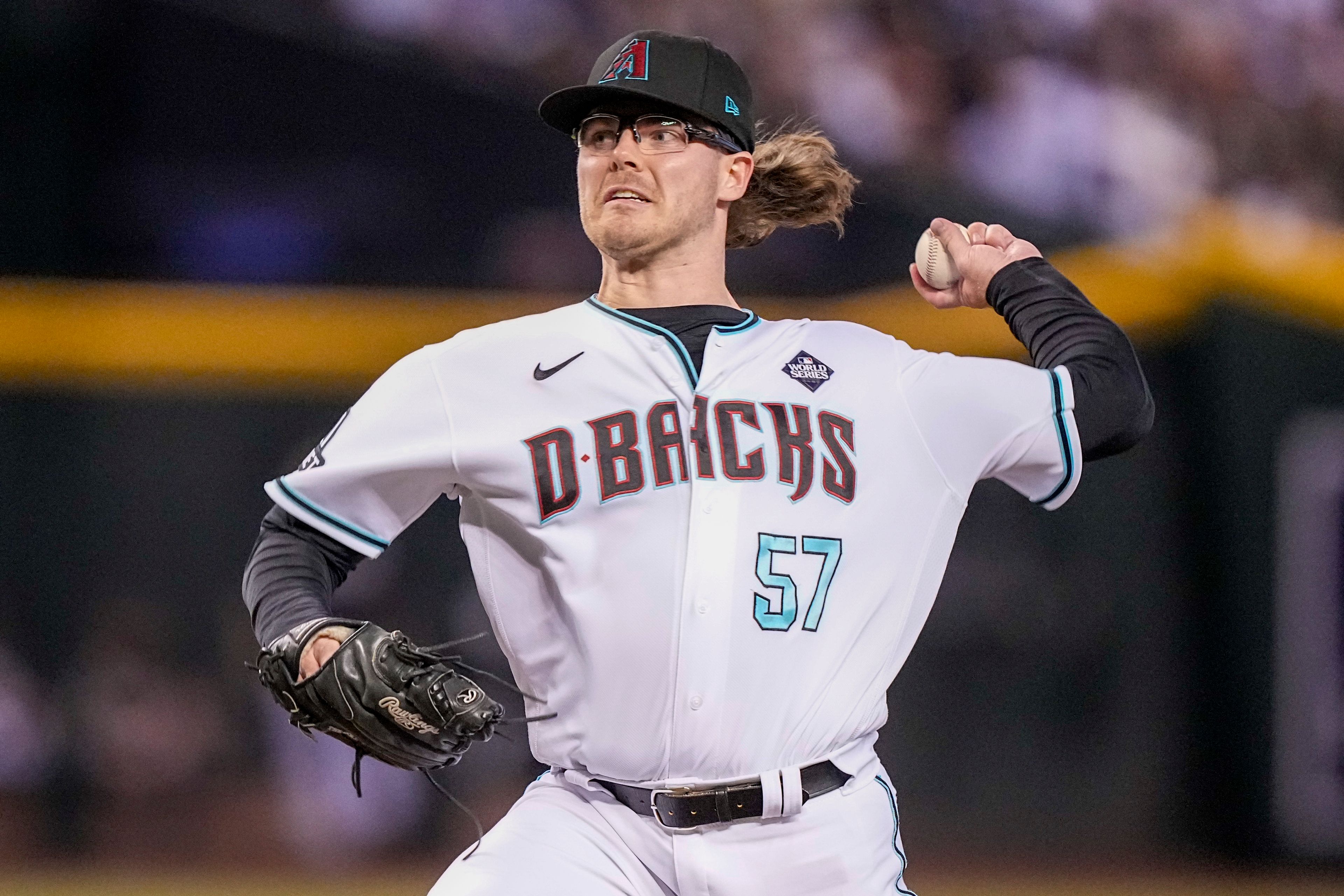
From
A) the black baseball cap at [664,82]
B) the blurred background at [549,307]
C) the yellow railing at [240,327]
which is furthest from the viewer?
the yellow railing at [240,327]

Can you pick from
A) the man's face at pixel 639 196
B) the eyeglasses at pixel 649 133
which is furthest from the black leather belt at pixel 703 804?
the eyeglasses at pixel 649 133

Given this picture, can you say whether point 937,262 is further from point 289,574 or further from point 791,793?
point 289,574

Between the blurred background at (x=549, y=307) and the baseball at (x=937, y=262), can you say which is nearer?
the baseball at (x=937, y=262)

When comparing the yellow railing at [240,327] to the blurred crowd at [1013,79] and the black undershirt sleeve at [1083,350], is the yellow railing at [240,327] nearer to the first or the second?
the blurred crowd at [1013,79]

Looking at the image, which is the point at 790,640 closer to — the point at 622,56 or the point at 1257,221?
the point at 622,56

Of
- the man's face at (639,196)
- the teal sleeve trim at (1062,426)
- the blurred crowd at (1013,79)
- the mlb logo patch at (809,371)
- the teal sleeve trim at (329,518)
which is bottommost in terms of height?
the teal sleeve trim at (329,518)

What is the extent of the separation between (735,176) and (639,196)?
27 cm

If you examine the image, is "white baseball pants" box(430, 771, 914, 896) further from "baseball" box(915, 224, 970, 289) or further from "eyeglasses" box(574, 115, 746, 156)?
"eyeglasses" box(574, 115, 746, 156)

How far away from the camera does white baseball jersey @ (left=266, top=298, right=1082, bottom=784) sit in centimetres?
228

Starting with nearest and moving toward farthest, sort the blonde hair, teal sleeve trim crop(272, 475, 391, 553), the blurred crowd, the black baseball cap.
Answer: teal sleeve trim crop(272, 475, 391, 553) < the black baseball cap < the blonde hair < the blurred crowd

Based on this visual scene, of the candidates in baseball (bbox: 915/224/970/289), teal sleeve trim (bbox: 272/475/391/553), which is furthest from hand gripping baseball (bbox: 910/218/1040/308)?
teal sleeve trim (bbox: 272/475/391/553)

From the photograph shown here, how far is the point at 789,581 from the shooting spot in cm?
231

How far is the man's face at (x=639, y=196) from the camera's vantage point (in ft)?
8.60

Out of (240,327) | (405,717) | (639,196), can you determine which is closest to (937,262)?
(639,196)
